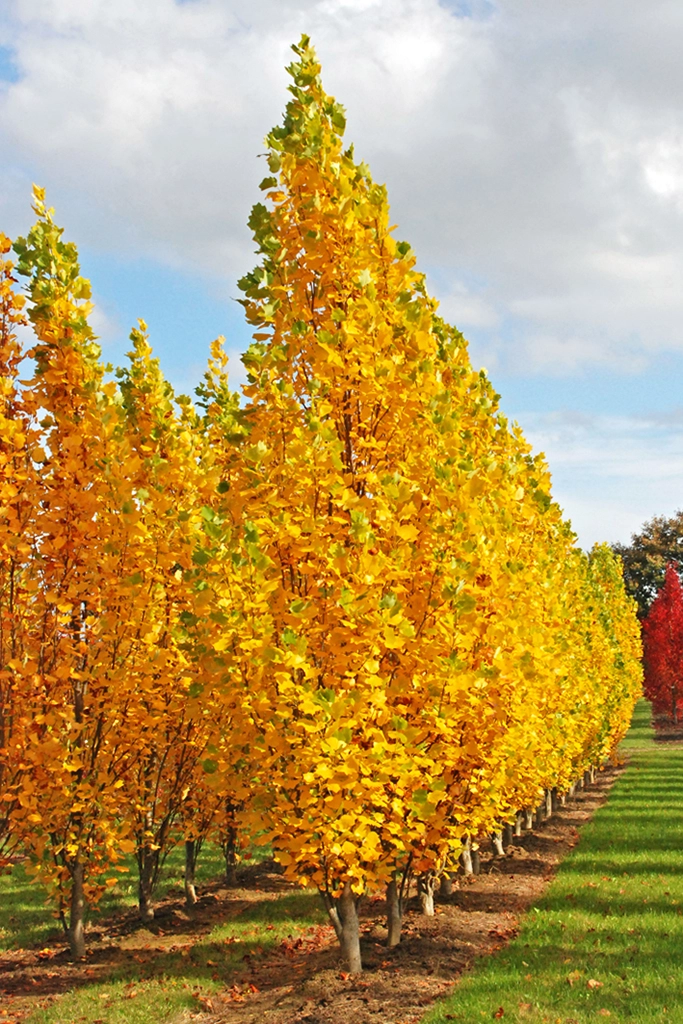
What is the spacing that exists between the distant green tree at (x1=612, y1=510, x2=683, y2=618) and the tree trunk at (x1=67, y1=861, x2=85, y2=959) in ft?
176

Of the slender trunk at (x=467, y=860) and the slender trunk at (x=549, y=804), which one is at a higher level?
the slender trunk at (x=467, y=860)

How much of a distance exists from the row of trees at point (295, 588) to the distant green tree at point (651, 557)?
53.4 metres

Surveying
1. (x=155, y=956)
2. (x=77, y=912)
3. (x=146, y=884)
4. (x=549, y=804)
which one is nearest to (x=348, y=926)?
(x=155, y=956)

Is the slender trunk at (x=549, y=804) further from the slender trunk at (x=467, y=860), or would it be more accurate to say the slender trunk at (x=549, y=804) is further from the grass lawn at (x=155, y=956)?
the grass lawn at (x=155, y=956)

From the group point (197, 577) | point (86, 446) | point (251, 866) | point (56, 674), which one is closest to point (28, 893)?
point (251, 866)

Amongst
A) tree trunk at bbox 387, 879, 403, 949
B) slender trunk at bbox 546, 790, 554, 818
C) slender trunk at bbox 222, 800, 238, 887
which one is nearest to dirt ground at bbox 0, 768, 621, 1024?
tree trunk at bbox 387, 879, 403, 949

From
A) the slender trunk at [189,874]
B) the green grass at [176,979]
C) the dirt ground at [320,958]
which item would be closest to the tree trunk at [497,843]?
the dirt ground at [320,958]

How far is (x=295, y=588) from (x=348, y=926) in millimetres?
2380

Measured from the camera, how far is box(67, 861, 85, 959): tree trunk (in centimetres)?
717

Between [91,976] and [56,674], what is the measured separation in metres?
2.81

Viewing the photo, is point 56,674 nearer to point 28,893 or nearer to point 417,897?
point 417,897

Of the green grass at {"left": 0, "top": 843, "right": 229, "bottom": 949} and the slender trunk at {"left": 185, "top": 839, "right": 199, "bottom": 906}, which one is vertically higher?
the slender trunk at {"left": 185, "top": 839, "right": 199, "bottom": 906}

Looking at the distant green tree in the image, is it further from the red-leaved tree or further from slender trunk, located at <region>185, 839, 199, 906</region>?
slender trunk, located at <region>185, 839, 199, 906</region>

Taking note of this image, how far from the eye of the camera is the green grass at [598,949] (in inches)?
201
